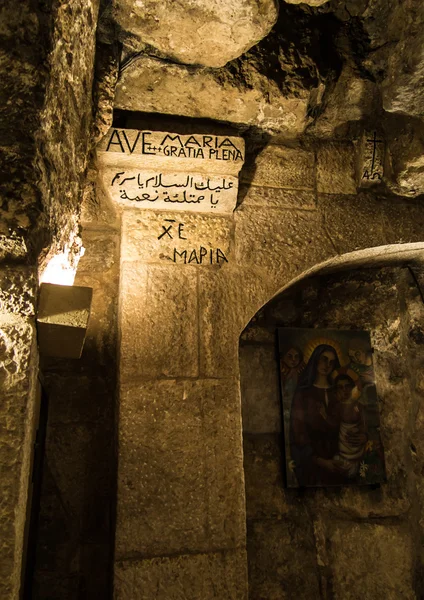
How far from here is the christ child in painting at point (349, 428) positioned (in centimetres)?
241

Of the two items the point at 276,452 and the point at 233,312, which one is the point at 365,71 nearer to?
the point at 233,312

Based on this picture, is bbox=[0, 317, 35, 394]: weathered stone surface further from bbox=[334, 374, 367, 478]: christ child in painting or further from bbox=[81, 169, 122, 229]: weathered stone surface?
bbox=[334, 374, 367, 478]: christ child in painting

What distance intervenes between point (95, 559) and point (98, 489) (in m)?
0.25

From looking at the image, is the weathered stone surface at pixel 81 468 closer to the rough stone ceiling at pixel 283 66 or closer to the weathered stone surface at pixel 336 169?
the rough stone ceiling at pixel 283 66

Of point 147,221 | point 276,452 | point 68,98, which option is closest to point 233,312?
point 147,221

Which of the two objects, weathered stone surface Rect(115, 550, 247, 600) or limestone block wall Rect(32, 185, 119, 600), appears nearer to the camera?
weathered stone surface Rect(115, 550, 247, 600)

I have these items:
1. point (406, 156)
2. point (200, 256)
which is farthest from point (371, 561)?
point (406, 156)

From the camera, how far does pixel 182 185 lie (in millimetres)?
2025

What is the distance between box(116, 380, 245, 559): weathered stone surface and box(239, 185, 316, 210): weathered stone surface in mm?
836

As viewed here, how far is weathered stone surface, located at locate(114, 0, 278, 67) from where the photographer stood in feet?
5.62

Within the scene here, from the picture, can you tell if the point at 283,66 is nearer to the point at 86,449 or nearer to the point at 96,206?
the point at 96,206

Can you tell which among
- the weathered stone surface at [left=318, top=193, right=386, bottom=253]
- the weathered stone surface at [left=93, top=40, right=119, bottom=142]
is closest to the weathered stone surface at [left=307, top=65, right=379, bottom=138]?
the weathered stone surface at [left=318, top=193, right=386, bottom=253]

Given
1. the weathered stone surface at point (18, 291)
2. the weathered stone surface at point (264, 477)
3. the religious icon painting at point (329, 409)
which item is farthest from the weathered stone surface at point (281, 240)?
the weathered stone surface at point (18, 291)

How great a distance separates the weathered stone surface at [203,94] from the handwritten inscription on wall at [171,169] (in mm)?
Result: 124
